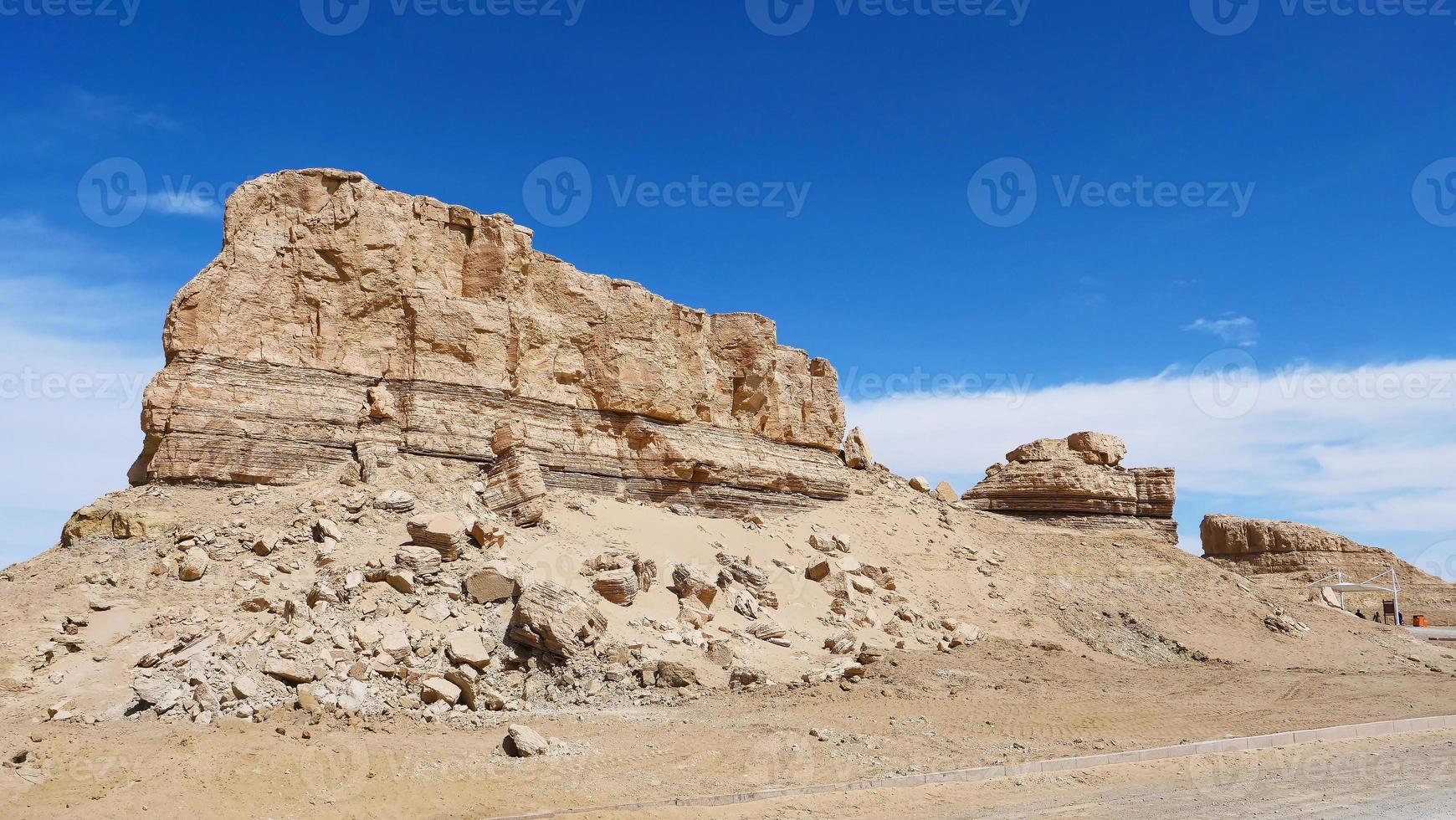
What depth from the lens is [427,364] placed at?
20656mm

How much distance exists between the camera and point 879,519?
27.5 m

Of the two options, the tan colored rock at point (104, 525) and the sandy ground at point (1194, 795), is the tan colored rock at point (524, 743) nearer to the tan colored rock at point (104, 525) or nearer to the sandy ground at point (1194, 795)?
the sandy ground at point (1194, 795)

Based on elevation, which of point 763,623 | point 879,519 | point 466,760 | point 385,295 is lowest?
point 466,760

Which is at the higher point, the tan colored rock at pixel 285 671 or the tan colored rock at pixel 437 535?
the tan colored rock at pixel 437 535

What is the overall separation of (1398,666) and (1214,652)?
4.72 m

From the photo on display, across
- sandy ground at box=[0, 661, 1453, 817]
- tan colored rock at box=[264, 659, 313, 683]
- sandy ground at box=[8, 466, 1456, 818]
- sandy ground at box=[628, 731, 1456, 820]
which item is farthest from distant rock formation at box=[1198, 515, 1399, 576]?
tan colored rock at box=[264, 659, 313, 683]

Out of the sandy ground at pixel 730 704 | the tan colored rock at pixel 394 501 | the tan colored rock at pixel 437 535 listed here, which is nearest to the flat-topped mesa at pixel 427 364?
the tan colored rock at pixel 394 501

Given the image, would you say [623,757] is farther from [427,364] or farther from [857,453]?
[857,453]

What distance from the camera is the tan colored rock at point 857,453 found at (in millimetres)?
31438

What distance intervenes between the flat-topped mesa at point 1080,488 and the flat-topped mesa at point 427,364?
23.9 feet

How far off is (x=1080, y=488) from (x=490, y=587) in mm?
21545

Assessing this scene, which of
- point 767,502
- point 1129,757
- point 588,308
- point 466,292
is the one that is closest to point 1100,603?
point 767,502

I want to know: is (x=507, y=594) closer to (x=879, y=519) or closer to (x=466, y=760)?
(x=466, y=760)

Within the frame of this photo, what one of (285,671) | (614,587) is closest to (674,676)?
(614,587)
